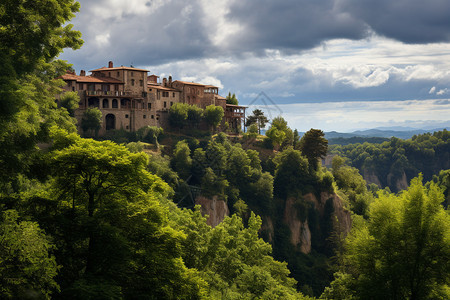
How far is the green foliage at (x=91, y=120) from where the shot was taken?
8206cm

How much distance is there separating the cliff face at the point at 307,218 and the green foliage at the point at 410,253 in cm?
6257

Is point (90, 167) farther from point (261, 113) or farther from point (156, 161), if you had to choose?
point (261, 113)

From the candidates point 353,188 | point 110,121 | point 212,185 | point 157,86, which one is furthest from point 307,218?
point 110,121

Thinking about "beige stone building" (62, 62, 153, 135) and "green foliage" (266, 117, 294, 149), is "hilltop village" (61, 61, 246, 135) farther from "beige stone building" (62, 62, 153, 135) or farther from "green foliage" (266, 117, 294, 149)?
"green foliage" (266, 117, 294, 149)

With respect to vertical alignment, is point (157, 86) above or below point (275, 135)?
above

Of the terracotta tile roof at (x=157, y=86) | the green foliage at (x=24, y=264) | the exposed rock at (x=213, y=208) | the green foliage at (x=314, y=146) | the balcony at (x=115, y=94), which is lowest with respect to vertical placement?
the exposed rock at (x=213, y=208)

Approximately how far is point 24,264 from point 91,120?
66.1 meters

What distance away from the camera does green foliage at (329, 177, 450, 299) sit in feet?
85.8

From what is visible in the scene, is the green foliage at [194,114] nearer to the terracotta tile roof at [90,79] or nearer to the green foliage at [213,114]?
the green foliage at [213,114]

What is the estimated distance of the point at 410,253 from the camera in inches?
1053

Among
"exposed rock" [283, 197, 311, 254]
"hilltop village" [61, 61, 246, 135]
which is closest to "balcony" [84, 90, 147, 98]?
"hilltop village" [61, 61, 246, 135]

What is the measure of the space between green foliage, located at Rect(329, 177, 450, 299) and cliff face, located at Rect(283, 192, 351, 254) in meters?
62.6

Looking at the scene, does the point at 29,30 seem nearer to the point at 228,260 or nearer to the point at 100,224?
the point at 100,224

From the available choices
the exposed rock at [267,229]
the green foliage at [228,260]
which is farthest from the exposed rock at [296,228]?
the green foliage at [228,260]
